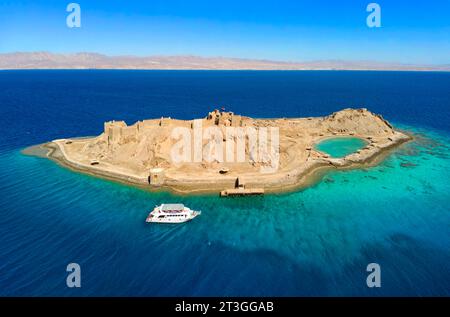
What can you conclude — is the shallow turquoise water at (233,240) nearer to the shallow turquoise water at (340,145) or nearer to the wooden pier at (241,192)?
the wooden pier at (241,192)

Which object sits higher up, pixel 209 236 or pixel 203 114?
pixel 203 114

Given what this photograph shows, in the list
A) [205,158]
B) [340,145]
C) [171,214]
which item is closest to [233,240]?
[171,214]

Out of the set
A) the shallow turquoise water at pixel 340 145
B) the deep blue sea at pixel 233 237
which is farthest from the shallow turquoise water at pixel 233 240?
the shallow turquoise water at pixel 340 145

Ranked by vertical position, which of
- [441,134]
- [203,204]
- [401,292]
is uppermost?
[441,134]

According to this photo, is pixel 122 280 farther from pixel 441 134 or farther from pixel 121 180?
pixel 441 134

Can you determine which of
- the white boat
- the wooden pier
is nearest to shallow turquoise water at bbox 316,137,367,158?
the wooden pier

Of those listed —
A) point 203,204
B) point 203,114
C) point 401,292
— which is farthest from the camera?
point 203,114
